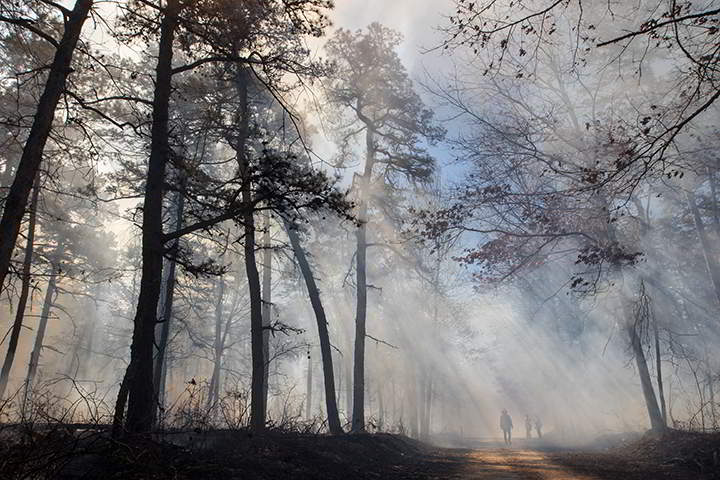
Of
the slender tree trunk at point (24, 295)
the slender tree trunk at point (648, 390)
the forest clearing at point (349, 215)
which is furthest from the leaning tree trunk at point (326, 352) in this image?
the slender tree trunk at point (648, 390)

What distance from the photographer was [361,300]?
1638cm

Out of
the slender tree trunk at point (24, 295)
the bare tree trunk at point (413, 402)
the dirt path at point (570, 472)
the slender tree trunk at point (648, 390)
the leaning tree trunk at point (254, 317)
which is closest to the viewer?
the dirt path at point (570, 472)

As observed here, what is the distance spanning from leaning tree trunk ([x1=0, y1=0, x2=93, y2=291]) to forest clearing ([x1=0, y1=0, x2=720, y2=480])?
0.08ft

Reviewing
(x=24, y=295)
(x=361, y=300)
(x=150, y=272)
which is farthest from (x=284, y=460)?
(x=361, y=300)

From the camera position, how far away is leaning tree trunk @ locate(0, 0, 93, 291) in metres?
4.86

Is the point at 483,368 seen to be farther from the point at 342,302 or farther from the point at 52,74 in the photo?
the point at 52,74

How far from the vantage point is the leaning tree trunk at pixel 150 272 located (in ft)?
18.9

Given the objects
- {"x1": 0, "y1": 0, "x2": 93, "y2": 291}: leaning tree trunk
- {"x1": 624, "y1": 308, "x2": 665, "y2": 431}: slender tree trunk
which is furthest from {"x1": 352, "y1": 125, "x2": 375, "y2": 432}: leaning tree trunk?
{"x1": 0, "y1": 0, "x2": 93, "y2": 291}: leaning tree trunk

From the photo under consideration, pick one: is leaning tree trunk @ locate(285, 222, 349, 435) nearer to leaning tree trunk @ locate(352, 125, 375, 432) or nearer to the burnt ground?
leaning tree trunk @ locate(352, 125, 375, 432)

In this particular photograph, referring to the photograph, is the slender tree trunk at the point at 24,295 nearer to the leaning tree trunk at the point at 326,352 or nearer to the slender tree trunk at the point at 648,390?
the leaning tree trunk at the point at 326,352

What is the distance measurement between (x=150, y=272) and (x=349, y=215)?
283cm

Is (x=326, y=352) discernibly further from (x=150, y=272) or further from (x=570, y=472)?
(x=150, y=272)

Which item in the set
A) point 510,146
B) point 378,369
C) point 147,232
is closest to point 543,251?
point 510,146

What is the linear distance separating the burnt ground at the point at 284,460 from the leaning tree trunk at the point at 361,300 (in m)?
3.33
